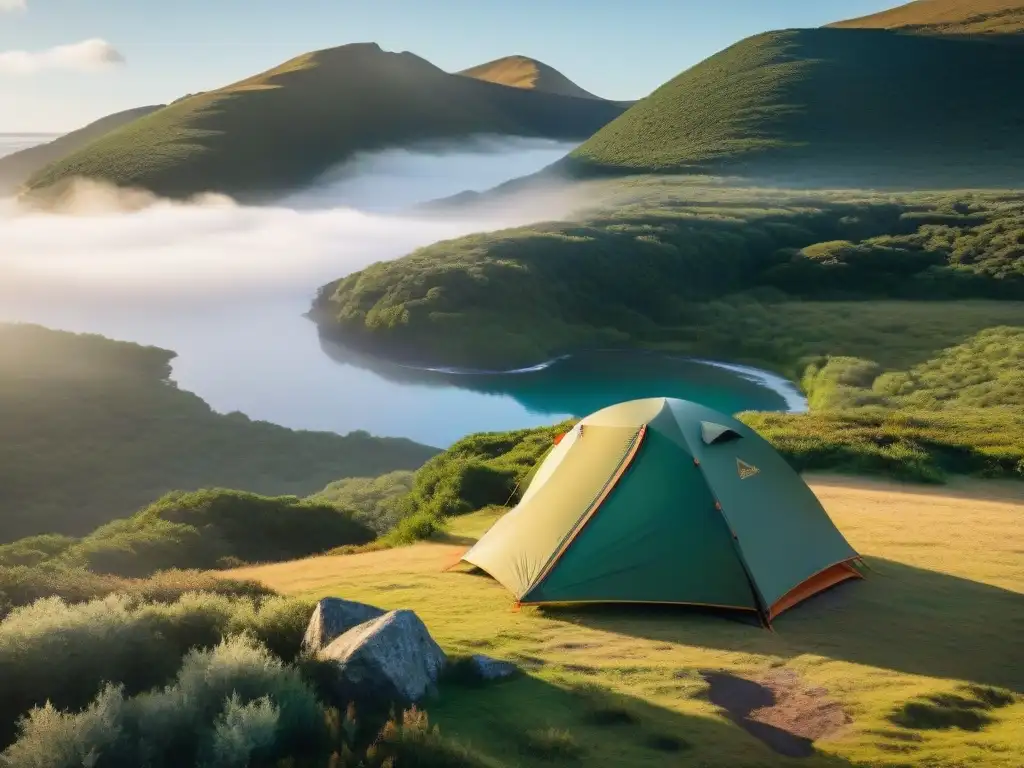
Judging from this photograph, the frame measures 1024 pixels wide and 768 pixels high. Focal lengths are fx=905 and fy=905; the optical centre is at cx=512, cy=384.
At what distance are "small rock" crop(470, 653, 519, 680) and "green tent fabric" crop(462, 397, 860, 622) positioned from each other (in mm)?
3439

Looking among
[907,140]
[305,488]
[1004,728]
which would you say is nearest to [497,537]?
[1004,728]

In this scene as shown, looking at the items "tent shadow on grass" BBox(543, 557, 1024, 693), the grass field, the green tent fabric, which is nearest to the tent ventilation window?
the green tent fabric

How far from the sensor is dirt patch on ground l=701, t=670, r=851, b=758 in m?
10.4

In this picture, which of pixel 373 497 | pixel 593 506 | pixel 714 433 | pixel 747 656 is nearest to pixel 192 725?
pixel 747 656

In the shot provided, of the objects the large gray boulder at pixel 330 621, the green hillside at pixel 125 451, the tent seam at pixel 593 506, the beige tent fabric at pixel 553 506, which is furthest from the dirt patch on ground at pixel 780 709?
the green hillside at pixel 125 451

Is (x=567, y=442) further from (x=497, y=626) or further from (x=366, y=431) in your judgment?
(x=366, y=431)

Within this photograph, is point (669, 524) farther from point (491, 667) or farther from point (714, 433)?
point (491, 667)

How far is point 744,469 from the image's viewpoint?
16.5 meters

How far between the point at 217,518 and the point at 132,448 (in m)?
33.9

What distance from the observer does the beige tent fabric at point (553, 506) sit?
1598 centimetres

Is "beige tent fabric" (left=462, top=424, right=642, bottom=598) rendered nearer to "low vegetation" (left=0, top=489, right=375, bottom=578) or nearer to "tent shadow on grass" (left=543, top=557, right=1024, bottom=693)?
"tent shadow on grass" (left=543, top=557, right=1024, bottom=693)

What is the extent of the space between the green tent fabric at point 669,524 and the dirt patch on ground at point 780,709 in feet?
9.35

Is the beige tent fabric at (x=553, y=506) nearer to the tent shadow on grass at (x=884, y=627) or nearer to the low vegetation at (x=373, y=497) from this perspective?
the tent shadow on grass at (x=884, y=627)

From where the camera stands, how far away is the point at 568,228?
116m
